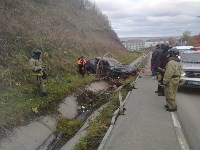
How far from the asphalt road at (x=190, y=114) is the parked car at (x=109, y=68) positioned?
24.5 feet

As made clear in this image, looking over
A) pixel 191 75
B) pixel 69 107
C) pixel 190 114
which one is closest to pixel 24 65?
→ pixel 69 107

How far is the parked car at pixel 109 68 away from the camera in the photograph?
24406 millimetres

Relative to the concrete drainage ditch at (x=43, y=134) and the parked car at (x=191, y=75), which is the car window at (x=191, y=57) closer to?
the parked car at (x=191, y=75)

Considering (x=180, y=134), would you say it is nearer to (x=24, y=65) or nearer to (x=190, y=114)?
(x=190, y=114)

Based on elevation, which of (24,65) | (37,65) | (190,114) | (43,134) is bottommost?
(43,134)

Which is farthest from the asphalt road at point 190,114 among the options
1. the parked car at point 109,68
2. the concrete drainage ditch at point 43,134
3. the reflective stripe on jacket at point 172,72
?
the parked car at point 109,68

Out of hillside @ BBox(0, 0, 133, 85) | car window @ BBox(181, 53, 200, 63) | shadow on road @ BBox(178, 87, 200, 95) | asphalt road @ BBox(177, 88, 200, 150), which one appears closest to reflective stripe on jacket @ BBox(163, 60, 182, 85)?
asphalt road @ BBox(177, 88, 200, 150)

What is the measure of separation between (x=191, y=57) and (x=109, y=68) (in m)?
7.85

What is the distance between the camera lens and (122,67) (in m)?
24.9

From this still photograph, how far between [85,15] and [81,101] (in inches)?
1905

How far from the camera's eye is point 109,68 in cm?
2469

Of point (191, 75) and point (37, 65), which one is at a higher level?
point (37, 65)

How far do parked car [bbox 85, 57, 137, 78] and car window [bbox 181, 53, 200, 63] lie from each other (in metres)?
6.68

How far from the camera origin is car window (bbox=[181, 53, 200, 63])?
56.7 feet
